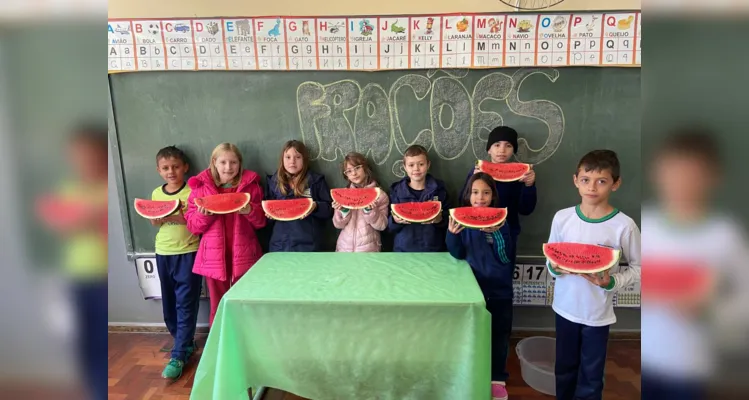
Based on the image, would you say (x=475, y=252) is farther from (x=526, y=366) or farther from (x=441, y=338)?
(x=526, y=366)

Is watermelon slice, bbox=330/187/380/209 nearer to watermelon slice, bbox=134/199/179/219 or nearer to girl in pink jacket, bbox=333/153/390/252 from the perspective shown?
girl in pink jacket, bbox=333/153/390/252

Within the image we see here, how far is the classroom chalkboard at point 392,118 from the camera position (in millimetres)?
2826

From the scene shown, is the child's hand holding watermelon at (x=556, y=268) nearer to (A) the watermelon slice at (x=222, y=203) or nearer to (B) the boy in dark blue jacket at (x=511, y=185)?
(B) the boy in dark blue jacket at (x=511, y=185)

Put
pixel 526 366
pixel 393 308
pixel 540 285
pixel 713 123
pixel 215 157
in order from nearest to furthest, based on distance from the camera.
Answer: pixel 713 123 → pixel 393 308 → pixel 526 366 → pixel 215 157 → pixel 540 285

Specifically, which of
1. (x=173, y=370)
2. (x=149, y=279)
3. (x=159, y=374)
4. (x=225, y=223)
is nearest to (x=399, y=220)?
(x=225, y=223)

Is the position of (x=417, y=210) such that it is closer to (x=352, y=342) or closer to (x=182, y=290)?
(x=352, y=342)

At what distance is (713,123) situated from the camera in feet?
1.21

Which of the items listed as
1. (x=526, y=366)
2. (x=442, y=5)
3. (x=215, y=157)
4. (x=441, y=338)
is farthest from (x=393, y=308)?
(x=442, y=5)

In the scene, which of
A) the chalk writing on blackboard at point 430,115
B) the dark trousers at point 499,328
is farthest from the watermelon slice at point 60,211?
the chalk writing on blackboard at point 430,115

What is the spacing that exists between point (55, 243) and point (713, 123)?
0.65m

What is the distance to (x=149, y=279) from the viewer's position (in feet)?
10.7

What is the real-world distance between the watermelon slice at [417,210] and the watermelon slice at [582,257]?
72 centimetres

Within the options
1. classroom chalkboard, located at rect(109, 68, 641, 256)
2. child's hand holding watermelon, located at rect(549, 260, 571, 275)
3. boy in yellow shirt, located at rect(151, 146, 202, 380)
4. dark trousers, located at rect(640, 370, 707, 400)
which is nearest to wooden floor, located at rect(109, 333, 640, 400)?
boy in yellow shirt, located at rect(151, 146, 202, 380)

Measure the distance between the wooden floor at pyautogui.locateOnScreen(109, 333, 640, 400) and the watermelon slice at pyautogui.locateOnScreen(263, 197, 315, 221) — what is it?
109cm
